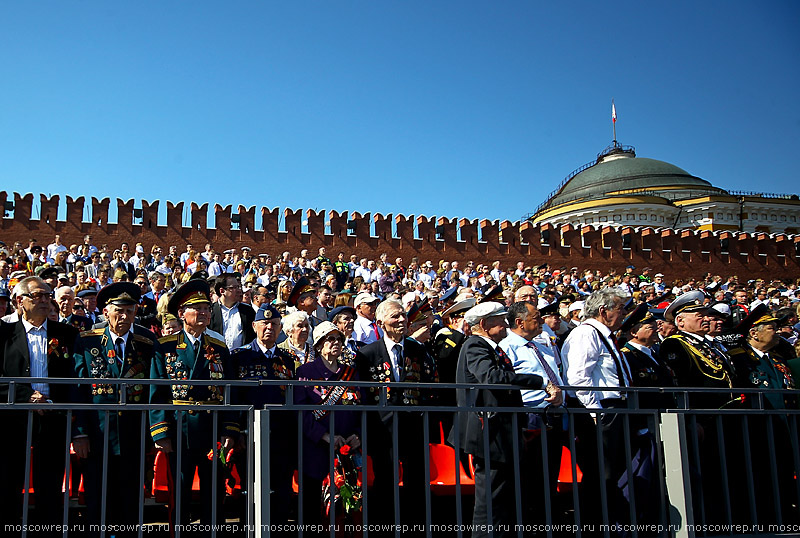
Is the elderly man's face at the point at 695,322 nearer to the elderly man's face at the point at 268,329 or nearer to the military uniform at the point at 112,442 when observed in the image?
the elderly man's face at the point at 268,329

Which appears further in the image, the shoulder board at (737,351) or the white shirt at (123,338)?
the shoulder board at (737,351)

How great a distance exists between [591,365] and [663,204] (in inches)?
1998

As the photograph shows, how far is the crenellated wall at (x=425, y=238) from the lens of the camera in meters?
Result: 23.8

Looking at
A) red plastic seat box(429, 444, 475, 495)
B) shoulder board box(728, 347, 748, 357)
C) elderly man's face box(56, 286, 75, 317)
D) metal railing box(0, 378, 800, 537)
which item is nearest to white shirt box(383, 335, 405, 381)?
metal railing box(0, 378, 800, 537)

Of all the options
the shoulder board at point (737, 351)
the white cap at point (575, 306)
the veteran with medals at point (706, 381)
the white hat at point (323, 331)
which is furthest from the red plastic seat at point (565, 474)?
the white cap at point (575, 306)

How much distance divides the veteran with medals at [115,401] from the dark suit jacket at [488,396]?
2.03 m

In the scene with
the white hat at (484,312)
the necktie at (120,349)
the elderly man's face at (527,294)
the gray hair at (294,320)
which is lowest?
the necktie at (120,349)

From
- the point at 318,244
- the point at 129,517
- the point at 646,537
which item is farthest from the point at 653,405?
the point at 318,244

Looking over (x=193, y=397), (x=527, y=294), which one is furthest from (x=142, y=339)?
(x=527, y=294)

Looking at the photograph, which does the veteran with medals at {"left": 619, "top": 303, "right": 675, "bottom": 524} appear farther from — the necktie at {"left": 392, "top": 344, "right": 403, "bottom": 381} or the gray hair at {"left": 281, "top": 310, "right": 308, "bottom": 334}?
the gray hair at {"left": 281, "top": 310, "right": 308, "bottom": 334}

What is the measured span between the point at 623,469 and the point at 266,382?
241 centimetres

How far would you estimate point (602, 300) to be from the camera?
200 inches

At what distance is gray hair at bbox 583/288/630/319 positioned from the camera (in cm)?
508

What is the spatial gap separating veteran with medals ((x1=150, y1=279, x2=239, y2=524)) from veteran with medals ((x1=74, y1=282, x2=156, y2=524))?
0.14 metres
